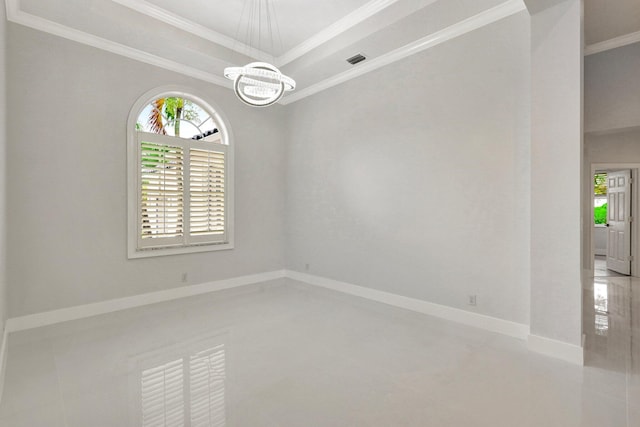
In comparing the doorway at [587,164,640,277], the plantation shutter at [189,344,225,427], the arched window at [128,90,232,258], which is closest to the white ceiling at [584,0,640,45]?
the doorway at [587,164,640,277]

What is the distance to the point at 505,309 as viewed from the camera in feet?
10.3

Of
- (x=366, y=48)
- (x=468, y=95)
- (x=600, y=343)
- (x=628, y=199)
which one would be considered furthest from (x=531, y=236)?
(x=628, y=199)

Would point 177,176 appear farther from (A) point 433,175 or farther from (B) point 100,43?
(A) point 433,175

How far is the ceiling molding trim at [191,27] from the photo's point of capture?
137 inches

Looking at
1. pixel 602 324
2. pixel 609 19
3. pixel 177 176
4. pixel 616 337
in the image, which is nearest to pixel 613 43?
pixel 609 19

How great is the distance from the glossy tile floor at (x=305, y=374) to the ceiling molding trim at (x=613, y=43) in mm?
3601

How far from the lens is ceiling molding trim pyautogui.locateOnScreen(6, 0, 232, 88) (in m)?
3.21

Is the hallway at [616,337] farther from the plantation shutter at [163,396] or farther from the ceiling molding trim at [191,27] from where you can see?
A: the ceiling molding trim at [191,27]

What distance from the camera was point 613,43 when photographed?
4.27 m

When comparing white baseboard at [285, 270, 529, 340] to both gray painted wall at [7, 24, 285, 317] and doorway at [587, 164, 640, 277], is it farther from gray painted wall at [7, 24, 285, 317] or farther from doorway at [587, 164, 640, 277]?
doorway at [587, 164, 640, 277]

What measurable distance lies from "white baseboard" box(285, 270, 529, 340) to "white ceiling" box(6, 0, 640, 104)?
312 centimetres

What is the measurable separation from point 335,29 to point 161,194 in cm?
318

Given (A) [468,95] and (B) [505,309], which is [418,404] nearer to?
(B) [505,309]

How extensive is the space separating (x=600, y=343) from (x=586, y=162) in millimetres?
3989
